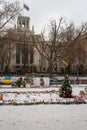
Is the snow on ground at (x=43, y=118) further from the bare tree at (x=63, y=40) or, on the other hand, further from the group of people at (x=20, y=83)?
the bare tree at (x=63, y=40)

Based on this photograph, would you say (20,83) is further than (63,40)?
No

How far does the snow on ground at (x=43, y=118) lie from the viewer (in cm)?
912

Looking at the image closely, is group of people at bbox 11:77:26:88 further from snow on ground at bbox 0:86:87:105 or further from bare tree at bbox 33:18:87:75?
bare tree at bbox 33:18:87:75

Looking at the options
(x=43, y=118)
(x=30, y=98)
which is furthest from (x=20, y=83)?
(x=43, y=118)

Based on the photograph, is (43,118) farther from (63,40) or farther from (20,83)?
(63,40)

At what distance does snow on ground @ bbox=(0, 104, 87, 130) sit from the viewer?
29.9 ft

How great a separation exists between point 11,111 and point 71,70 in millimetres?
71093

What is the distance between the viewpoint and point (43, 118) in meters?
10.7

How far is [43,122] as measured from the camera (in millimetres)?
9828

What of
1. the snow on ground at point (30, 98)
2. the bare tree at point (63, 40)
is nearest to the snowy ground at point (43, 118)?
the snow on ground at point (30, 98)

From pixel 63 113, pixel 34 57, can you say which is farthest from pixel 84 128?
pixel 34 57

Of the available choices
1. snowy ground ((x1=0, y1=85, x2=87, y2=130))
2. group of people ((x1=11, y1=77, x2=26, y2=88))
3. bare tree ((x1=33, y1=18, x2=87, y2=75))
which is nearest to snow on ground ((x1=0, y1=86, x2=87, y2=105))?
snowy ground ((x1=0, y1=85, x2=87, y2=130))

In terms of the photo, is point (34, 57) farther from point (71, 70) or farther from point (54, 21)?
point (54, 21)

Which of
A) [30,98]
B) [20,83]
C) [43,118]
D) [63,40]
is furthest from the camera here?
[63,40]
